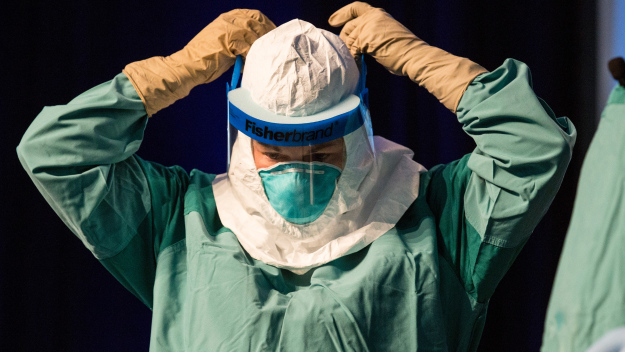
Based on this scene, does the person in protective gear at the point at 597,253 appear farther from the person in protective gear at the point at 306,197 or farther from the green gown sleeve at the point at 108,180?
the green gown sleeve at the point at 108,180

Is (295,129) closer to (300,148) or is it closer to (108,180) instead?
(300,148)

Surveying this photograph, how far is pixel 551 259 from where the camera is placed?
2018 mm

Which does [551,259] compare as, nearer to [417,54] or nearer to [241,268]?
[417,54]

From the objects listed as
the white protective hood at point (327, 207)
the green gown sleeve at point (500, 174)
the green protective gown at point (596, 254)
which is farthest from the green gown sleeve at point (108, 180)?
the green protective gown at point (596, 254)

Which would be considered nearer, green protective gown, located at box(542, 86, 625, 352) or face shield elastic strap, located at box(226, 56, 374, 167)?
green protective gown, located at box(542, 86, 625, 352)

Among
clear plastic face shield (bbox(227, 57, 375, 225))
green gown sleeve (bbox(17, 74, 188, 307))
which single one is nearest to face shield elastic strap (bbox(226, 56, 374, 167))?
clear plastic face shield (bbox(227, 57, 375, 225))

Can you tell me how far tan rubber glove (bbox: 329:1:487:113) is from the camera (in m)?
1.45

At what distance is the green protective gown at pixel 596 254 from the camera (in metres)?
0.78

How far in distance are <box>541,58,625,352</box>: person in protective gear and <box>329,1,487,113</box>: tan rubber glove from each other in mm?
628

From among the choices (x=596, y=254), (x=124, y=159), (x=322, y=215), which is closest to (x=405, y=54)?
(x=322, y=215)

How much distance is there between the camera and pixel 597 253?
0.79m

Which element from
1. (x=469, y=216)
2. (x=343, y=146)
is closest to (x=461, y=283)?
(x=469, y=216)

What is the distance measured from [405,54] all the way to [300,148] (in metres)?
0.31

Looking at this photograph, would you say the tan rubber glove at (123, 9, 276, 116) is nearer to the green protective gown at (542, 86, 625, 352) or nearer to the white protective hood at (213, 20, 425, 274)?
the white protective hood at (213, 20, 425, 274)
